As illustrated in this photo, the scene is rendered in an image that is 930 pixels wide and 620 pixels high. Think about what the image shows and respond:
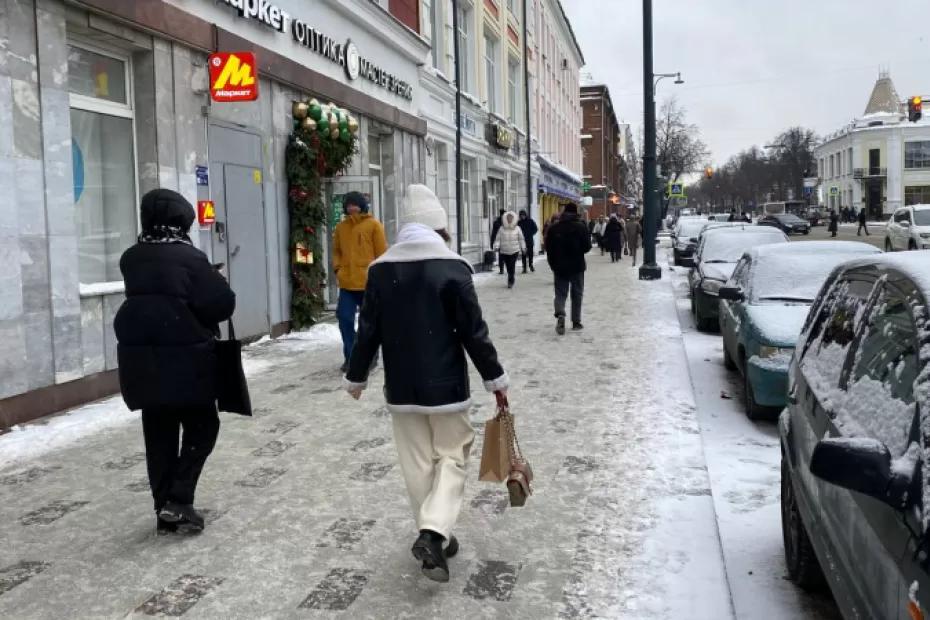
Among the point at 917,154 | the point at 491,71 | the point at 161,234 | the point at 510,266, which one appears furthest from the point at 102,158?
the point at 917,154

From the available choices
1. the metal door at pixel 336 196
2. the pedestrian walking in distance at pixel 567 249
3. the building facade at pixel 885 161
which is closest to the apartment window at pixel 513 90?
the metal door at pixel 336 196

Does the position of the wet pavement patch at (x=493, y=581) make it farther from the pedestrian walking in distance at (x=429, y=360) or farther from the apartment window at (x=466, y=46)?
the apartment window at (x=466, y=46)

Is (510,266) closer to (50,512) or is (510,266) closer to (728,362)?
(728,362)

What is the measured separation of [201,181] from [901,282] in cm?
810

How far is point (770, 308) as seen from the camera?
25.3 ft

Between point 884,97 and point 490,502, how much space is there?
107812 mm

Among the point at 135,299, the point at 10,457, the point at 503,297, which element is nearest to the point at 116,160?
the point at 10,457

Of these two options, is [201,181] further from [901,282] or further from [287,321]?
[901,282]

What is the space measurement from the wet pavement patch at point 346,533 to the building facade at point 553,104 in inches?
1061

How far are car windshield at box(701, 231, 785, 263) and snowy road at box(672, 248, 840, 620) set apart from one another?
536 cm

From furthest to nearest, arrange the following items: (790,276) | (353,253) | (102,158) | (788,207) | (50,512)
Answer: (788,207) < (353,253) < (102,158) < (790,276) < (50,512)

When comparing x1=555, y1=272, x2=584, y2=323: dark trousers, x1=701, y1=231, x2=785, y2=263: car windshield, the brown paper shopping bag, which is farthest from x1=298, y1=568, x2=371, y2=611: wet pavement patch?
x1=701, y1=231, x2=785, y2=263: car windshield

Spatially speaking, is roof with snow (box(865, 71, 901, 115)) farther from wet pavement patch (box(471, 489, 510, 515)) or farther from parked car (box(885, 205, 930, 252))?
wet pavement patch (box(471, 489, 510, 515))

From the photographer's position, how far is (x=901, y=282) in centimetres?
306
